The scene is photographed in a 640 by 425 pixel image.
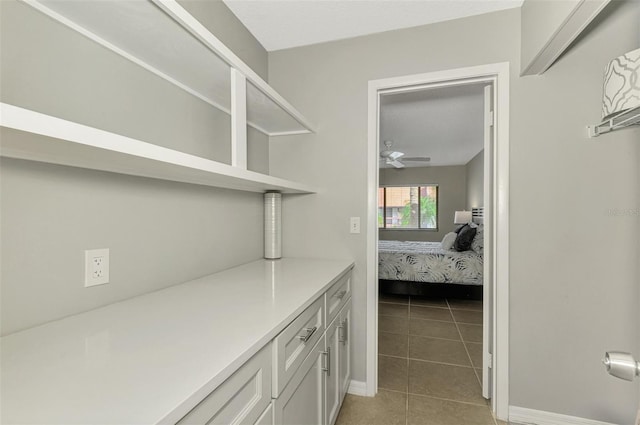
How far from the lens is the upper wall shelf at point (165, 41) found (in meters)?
0.88

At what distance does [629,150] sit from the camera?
1.50m

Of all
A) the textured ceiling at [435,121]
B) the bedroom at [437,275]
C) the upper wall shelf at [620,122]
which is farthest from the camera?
the textured ceiling at [435,121]

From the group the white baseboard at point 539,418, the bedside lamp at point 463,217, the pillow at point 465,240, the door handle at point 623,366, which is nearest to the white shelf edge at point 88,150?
the door handle at point 623,366

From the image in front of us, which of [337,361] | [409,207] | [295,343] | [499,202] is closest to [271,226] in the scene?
[337,361]

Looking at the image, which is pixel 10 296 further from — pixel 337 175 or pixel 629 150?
pixel 629 150

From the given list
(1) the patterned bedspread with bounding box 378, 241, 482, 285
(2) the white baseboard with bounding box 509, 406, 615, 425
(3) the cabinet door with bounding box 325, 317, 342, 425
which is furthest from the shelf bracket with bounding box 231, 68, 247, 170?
(1) the patterned bedspread with bounding box 378, 241, 482, 285

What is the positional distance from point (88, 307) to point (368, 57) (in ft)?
6.52

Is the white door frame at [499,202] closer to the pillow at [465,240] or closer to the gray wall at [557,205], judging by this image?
the gray wall at [557,205]

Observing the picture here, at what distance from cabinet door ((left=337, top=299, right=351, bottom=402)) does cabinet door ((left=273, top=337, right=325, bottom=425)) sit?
330 millimetres

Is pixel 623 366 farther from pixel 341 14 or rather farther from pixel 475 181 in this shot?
pixel 475 181

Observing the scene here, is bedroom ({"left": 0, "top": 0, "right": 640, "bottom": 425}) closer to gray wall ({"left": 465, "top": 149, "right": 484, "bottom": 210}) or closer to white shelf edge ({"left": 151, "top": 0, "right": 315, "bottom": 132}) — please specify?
white shelf edge ({"left": 151, "top": 0, "right": 315, "bottom": 132})

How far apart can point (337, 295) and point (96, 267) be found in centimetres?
108

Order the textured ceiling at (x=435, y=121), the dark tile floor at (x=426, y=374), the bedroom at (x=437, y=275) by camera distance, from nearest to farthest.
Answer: the dark tile floor at (x=426, y=374)
the bedroom at (x=437, y=275)
the textured ceiling at (x=435, y=121)

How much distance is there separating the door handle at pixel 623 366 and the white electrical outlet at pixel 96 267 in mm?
1406
